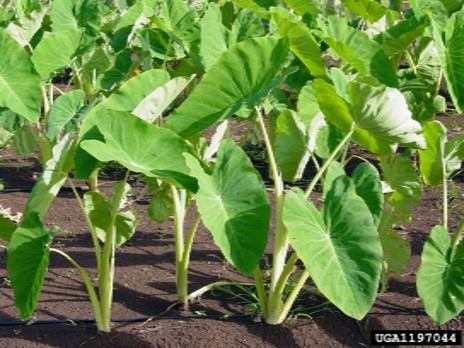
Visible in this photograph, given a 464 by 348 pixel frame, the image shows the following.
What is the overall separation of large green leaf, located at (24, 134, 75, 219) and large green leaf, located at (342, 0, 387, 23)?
1.91 m

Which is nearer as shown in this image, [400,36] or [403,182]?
[403,182]

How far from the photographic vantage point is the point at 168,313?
114 inches

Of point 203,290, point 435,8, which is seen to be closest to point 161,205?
point 203,290

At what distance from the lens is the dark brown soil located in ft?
8.93

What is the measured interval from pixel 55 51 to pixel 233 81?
47.2 inches

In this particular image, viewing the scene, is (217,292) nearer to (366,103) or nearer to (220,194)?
(220,194)

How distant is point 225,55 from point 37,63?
1.22m

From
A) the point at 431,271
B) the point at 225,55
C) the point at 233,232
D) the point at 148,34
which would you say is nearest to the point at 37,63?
the point at 148,34

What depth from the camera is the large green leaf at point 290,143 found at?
9.02 ft

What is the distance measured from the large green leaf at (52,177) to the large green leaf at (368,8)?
1.91 m

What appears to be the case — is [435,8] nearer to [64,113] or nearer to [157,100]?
[64,113]

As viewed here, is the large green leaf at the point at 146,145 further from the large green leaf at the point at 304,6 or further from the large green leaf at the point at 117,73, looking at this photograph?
the large green leaf at the point at 304,6

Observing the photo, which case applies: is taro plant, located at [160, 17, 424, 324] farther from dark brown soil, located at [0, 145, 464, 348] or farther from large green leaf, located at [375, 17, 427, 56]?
large green leaf, located at [375, 17, 427, 56]

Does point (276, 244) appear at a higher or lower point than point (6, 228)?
lower
